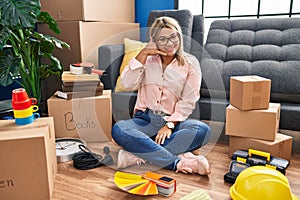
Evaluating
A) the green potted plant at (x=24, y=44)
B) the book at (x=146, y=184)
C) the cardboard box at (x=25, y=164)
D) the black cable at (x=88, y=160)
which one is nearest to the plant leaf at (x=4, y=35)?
the green potted plant at (x=24, y=44)

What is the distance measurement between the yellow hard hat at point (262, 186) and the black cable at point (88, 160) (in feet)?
2.28

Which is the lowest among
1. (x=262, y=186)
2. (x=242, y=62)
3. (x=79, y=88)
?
(x=262, y=186)

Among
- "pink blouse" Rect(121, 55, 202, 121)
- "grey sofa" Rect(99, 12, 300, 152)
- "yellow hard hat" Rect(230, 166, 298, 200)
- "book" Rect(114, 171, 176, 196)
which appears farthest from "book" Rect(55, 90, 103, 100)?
"yellow hard hat" Rect(230, 166, 298, 200)

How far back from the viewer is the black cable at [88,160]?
1435mm

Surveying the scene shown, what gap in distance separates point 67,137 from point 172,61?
0.82 m

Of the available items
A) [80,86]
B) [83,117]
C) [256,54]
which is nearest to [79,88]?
[80,86]

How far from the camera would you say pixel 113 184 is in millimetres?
1284

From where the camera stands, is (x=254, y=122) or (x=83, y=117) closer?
(x=254, y=122)

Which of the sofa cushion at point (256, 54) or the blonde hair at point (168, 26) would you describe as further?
the sofa cushion at point (256, 54)

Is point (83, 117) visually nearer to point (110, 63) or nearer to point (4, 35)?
point (110, 63)

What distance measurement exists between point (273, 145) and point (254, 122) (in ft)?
0.48

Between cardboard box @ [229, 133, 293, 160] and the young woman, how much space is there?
0.21 meters

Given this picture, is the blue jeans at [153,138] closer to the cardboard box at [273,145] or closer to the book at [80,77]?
the cardboard box at [273,145]

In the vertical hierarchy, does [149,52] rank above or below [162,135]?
above
